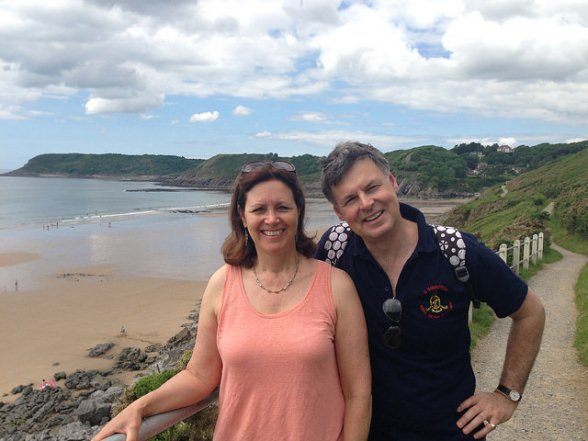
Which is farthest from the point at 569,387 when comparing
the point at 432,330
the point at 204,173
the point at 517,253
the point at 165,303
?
the point at 204,173

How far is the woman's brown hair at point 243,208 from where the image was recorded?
249 cm

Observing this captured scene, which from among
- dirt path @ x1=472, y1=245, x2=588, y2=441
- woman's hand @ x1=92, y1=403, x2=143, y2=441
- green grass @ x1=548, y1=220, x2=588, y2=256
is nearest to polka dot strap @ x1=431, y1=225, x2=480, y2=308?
woman's hand @ x1=92, y1=403, x2=143, y2=441

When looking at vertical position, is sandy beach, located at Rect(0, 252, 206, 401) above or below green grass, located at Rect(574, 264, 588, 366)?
below

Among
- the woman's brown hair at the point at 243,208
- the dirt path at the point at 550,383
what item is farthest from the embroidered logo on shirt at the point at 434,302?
the dirt path at the point at 550,383

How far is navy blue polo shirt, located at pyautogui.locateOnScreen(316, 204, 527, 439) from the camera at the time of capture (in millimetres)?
2459

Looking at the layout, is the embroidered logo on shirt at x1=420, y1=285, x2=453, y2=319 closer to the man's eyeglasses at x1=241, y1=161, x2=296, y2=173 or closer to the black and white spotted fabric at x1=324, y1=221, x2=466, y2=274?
the black and white spotted fabric at x1=324, y1=221, x2=466, y2=274

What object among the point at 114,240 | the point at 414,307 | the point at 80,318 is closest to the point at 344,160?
the point at 414,307

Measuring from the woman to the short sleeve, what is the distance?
0.61m

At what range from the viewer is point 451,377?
254 centimetres

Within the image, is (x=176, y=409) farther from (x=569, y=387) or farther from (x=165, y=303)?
(x=165, y=303)

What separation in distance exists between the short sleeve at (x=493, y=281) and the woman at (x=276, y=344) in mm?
612

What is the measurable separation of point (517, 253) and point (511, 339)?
1156 cm

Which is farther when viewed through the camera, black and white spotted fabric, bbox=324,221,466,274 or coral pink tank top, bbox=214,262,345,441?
black and white spotted fabric, bbox=324,221,466,274

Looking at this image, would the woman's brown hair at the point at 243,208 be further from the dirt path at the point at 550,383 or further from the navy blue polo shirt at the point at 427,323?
the dirt path at the point at 550,383
